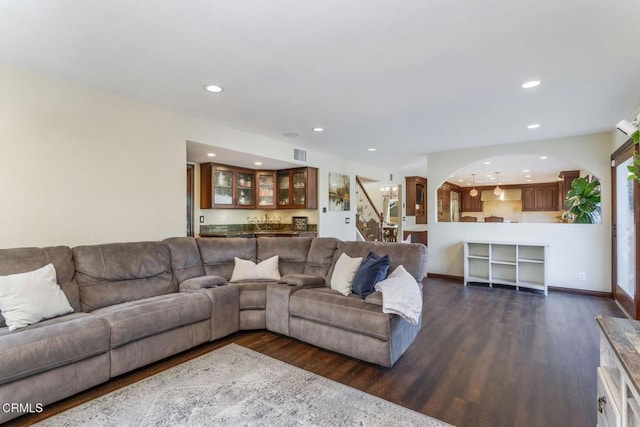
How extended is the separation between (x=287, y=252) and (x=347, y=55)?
2.43 meters

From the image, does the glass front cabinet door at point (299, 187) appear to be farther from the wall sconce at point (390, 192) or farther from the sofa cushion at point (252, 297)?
the wall sconce at point (390, 192)

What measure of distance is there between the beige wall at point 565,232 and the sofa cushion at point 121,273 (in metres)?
5.13

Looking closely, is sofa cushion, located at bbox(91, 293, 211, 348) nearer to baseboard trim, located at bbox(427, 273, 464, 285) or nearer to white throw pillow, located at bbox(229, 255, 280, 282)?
white throw pillow, located at bbox(229, 255, 280, 282)

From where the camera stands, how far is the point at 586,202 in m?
4.93

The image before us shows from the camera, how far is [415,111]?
3736 mm

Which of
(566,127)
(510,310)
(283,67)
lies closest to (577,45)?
(283,67)

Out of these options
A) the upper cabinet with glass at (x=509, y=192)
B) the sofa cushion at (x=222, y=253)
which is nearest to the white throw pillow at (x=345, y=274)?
the sofa cushion at (x=222, y=253)

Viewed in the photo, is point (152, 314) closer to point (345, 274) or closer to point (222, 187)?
point (345, 274)

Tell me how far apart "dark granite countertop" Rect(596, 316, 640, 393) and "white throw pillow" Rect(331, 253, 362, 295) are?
2.01m

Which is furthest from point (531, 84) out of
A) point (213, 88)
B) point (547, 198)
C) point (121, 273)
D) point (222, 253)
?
point (547, 198)

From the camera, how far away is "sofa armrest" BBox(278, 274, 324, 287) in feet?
11.1

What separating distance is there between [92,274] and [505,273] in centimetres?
614

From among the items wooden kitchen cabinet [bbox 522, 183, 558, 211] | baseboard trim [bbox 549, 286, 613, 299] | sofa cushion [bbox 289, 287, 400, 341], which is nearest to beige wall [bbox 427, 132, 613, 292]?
baseboard trim [bbox 549, 286, 613, 299]

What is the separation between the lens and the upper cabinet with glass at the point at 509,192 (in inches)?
335
